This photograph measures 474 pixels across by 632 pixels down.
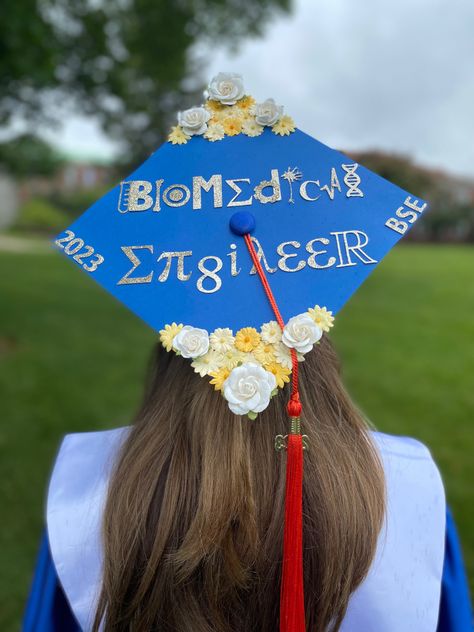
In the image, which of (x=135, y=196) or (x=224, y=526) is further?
(x=135, y=196)

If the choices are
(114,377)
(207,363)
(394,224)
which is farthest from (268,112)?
(114,377)

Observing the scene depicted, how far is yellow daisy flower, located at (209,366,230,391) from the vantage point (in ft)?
3.24

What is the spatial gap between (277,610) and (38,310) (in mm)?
7163

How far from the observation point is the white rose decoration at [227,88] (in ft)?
3.95

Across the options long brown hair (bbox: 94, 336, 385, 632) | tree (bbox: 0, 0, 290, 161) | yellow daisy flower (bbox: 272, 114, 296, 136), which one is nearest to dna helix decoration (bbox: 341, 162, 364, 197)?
yellow daisy flower (bbox: 272, 114, 296, 136)

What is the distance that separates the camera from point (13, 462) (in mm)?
3584

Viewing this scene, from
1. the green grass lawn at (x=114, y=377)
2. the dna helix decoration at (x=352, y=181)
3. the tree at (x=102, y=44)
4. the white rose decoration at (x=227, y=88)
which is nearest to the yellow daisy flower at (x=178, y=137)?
the white rose decoration at (x=227, y=88)

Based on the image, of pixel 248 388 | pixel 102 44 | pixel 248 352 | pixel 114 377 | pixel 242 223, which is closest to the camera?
pixel 248 388

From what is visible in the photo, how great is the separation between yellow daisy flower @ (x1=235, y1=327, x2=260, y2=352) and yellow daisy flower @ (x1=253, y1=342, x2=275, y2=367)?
11 mm

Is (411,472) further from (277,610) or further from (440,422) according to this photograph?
(440,422)

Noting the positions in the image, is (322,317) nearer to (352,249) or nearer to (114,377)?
(352,249)

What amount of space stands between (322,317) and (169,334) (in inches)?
12.5

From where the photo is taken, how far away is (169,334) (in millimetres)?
1088

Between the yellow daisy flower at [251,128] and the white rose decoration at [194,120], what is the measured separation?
87 millimetres
